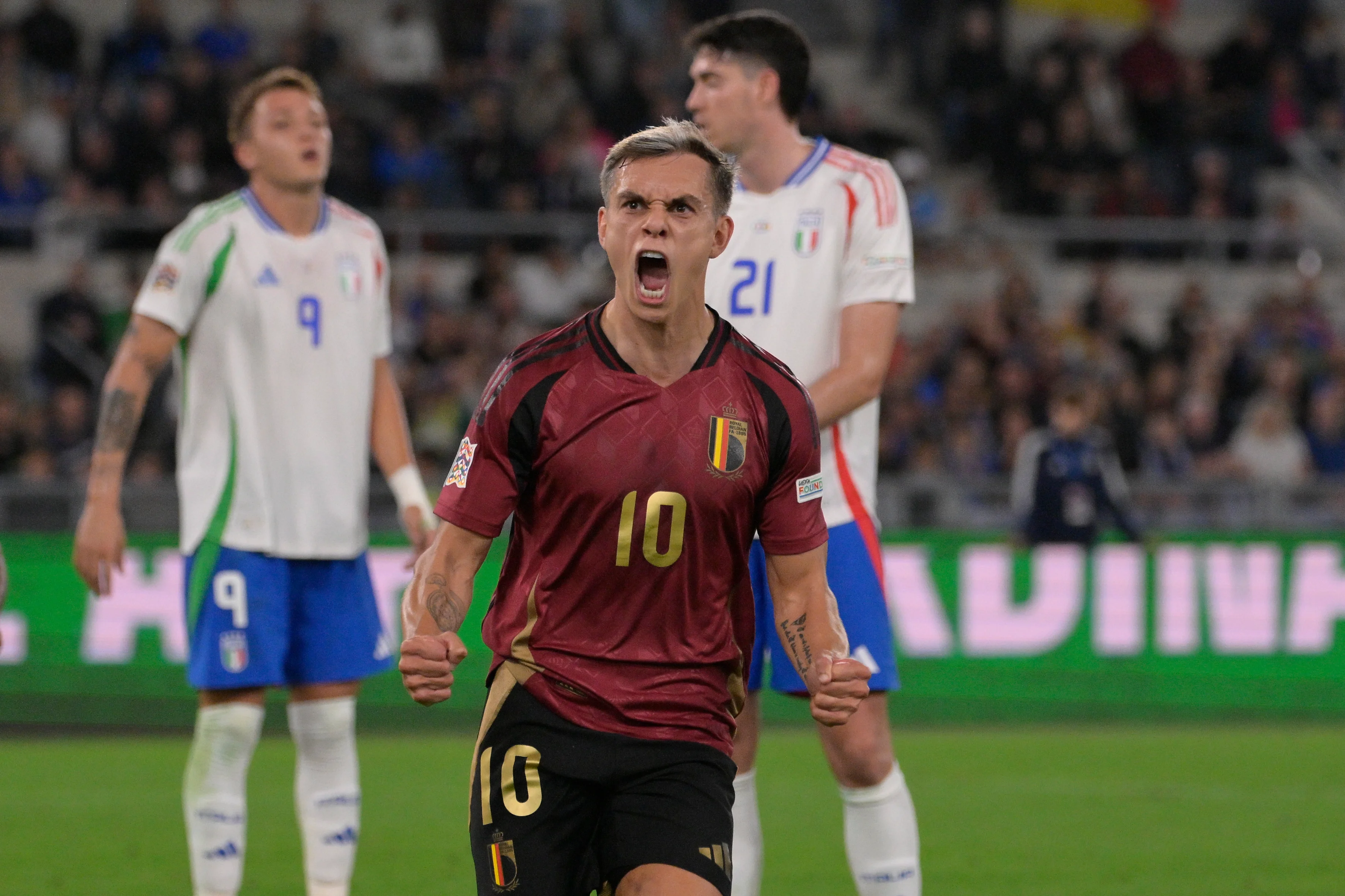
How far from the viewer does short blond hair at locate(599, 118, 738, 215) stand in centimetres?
399

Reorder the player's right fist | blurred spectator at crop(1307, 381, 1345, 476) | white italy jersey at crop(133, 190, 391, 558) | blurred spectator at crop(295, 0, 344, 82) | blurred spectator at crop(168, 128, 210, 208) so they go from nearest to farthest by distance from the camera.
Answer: the player's right fist
white italy jersey at crop(133, 190, 391, 558)
blurred spectator at crop(1307, 381, 1345, 476)
blurred spectator at crop(168, 128, 210, 208)
blurred spectator at crop(295, 0, 344, 82)

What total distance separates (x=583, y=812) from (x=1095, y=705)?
8.84 m

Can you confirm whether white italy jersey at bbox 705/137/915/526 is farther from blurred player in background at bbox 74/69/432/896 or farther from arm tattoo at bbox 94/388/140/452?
arm tattoo at bbox 94/388/140/452

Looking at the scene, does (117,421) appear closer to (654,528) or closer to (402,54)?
(654,528)

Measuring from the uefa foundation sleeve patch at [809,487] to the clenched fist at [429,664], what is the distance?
88 cm

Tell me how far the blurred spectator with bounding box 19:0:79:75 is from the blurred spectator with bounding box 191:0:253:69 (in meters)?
1.14

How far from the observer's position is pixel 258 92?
20.7 ft


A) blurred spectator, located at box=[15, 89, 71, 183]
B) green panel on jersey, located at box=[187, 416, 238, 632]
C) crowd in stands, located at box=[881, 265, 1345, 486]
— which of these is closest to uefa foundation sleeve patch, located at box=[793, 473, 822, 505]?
green panel on jersey, located at box=[187, 416, 238, 632]

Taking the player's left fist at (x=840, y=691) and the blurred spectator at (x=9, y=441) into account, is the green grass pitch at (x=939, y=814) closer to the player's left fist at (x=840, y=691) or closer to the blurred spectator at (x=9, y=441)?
the blurred spectator at (x=9, y=441)

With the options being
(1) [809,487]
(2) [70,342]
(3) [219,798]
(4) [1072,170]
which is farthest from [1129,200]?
(1) [809,487]

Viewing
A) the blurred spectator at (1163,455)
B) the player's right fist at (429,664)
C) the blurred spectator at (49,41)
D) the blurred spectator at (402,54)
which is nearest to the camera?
the player's right fist at (429,664)

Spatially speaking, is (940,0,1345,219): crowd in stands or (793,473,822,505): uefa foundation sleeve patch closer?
(793,473,822,505): uefa foundation sleeve patch

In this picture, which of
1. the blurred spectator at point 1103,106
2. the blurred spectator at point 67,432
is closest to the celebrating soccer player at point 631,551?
the blurred spectator at point 67,432

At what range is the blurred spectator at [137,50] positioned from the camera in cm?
1739
